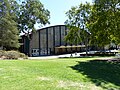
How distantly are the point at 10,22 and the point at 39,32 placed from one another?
23478 mm

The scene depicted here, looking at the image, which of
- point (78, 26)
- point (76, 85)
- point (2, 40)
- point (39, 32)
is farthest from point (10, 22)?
point (76, 85)

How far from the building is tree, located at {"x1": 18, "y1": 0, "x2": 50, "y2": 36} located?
413cm

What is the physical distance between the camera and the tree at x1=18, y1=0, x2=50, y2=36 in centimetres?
6806

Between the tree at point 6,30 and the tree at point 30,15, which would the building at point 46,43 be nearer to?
the tree at point 30,15

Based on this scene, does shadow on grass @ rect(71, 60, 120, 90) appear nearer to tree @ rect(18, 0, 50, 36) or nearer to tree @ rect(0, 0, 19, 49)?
tree @ rect(0, 0, 19, 49)

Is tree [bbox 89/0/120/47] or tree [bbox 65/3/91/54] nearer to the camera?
tree [bbox 89/0/120/47]

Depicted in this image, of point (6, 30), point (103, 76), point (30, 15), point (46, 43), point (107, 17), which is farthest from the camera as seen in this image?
point (46, 43)

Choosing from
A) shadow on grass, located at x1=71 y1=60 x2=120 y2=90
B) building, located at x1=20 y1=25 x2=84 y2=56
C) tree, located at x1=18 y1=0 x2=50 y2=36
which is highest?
tree, located at x1=18 y1=0 x2=50 y2=36

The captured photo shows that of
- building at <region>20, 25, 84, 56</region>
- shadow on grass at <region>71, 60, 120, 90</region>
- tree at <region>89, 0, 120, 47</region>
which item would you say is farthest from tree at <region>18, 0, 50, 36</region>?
shadow on grass at <region>71, 60, 120, 90</region>

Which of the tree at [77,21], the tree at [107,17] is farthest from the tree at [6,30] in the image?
the tree at [107,17]

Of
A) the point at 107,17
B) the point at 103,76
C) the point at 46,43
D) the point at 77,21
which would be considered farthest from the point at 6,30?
the point at 103,76

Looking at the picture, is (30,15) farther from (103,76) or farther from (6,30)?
(103,76)

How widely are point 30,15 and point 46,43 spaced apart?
11.4 meters

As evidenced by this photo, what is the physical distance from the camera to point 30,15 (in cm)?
6906
